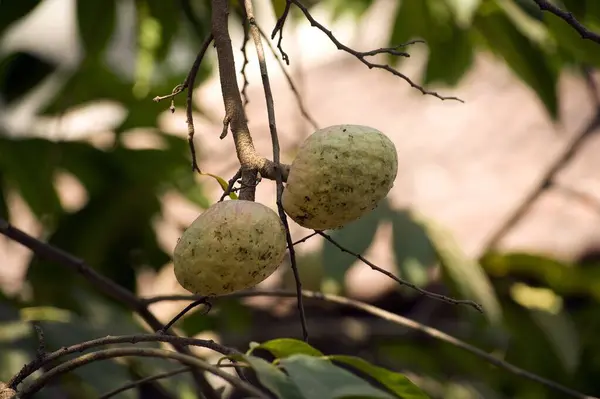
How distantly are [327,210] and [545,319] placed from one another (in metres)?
1.11

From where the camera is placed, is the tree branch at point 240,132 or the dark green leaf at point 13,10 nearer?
the tree branch at point 240,132

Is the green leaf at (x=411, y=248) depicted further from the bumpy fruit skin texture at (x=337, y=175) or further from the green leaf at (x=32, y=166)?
the bumpy fruit skin texture at (x=337, y=175)

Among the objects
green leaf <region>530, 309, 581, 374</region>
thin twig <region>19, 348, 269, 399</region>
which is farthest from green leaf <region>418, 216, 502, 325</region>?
thin twig <region>19, 348, 269, 399</region>

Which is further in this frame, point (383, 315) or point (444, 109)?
point (444, 109)

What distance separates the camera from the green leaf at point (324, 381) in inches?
18.3

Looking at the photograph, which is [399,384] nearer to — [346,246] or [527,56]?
[346,246]

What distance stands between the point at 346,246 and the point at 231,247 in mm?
670

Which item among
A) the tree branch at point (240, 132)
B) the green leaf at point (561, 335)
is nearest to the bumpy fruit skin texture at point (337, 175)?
the tree branch at point (240, 132)

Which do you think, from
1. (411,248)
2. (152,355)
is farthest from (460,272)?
(152,355)

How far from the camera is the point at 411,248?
1308 millimetres

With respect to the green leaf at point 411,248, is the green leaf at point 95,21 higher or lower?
higher

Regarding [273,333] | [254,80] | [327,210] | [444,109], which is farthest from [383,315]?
[254,80]

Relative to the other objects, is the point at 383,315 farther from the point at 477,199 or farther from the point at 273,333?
the point at 477,199

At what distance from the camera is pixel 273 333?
71.1 inches
